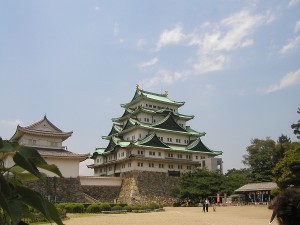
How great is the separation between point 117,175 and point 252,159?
833 inches

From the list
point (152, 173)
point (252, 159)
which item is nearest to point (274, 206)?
point (152, 173)

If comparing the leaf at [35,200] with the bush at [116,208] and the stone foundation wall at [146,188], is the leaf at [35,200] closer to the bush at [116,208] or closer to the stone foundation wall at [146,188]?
the bush at [116,208]

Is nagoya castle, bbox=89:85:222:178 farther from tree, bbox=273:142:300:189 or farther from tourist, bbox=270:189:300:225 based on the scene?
tourist, bbox=270:189:300:225

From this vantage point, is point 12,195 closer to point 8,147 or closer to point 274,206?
point 8,147

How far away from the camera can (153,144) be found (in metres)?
42.0

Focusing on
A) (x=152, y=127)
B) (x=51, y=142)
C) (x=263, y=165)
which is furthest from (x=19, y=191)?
(x=263, y=165)

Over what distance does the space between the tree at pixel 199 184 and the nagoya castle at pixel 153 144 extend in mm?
3740

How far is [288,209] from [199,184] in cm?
3708

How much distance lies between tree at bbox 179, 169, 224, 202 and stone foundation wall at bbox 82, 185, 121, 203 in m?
8.03

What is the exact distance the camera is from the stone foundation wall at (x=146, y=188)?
3909 cm

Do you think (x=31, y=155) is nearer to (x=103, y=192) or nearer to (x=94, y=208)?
(x=94, y=208)

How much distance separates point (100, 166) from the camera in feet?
161

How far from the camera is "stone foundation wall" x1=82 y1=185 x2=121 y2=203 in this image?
3866cm

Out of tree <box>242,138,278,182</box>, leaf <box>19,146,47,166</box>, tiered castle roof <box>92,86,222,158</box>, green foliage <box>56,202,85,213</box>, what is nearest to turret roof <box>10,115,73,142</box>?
tiered castle roof <box>92,86,222,158</box>
